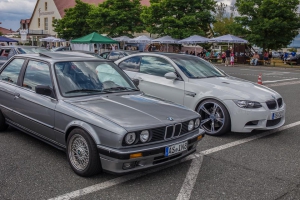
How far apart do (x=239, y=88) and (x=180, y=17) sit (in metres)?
28.9

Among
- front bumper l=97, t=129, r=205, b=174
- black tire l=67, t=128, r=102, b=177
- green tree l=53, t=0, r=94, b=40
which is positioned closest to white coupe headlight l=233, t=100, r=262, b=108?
front bumper l=97, t=129, r=205, b=174

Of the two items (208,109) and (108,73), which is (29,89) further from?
(208,109)

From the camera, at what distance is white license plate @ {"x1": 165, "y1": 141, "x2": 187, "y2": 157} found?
372 cm

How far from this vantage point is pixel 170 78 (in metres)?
6.33

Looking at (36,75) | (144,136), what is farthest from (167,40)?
(144,136)

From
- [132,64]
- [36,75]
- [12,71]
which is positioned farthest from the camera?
[132,64]

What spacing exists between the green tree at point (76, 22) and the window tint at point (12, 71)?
1454 inches

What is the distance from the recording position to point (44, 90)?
4254 mm

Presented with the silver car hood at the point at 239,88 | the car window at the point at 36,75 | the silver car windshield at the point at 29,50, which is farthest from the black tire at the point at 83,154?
the silver car windshield at the point at 29,50

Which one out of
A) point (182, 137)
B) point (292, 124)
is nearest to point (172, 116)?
point (182, 137)

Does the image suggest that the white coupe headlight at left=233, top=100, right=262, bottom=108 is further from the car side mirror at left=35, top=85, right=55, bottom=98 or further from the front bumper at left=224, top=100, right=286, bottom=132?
the car side mirror at left=35, top=85, right=55, bottom=98

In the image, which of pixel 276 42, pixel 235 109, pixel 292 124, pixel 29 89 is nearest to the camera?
pixel 29 89

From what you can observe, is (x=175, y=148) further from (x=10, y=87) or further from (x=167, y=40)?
(x=167, y=40)

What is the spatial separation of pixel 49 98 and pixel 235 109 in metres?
3.15
